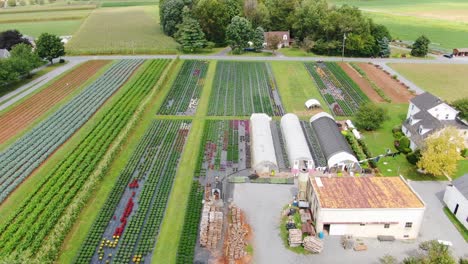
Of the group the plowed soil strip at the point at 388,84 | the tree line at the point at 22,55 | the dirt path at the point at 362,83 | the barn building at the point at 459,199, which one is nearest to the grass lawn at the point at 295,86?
the dirt path at the point at 362,83

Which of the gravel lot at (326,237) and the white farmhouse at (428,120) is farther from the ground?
the white farmhouse at (428,120)

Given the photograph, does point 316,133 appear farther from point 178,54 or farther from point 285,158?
point 178,54

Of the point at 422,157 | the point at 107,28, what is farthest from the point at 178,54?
the point at 422,157

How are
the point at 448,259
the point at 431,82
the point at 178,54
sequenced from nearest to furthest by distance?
1. the point at 448,259
2. the point at 431,82
3. the point at 178,54

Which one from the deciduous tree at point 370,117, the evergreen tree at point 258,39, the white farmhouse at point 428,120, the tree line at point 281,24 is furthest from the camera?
the evergreen tree at point 258,39

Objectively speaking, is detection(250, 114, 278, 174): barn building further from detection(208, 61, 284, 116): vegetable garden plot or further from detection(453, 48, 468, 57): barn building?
detection(453, 48, 468, 57): barn building

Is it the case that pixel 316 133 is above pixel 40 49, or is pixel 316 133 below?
below

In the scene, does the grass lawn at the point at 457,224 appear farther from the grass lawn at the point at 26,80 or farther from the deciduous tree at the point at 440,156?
the grass lawn at the point at 26,80

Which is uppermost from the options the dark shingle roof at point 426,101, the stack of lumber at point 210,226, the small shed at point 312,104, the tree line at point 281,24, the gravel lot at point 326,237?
the tree line at point 281,24
